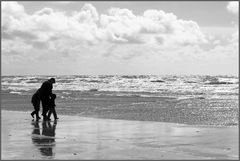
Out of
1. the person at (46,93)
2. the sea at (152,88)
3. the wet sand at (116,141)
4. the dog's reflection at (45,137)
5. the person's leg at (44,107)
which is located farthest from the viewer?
the sea at (152,88)

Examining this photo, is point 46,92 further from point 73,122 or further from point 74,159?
point 74,159

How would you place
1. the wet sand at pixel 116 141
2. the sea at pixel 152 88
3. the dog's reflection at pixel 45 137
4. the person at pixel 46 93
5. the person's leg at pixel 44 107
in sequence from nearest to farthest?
the wet sand at pixel 116 141 < the dog's reflection at pixel 45 137 < the person's leg at pixel 44 107 < the person at pixel 46 93 < the sea at pixel 152 88

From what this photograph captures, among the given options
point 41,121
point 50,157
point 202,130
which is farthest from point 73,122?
point 50,157

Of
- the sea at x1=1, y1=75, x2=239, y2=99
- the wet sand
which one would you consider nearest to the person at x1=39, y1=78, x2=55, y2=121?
the wet sand

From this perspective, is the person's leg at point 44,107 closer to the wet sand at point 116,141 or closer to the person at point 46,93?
the person at point 46,93

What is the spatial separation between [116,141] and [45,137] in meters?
1.96

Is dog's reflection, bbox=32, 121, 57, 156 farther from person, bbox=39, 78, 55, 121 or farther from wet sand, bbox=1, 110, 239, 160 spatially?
person, bbox=39, 78, 55, 121

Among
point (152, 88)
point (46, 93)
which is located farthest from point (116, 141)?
point (152, 88)

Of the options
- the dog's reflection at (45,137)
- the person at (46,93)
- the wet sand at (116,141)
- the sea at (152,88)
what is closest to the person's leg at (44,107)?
the person at (46,93)

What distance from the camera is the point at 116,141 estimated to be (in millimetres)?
10188

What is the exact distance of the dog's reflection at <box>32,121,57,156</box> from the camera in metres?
9.10

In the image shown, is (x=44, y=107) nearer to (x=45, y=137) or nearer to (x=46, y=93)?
(x=46, y=93)

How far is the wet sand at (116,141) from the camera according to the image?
27.8ft

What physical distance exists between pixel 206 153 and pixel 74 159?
262cm
